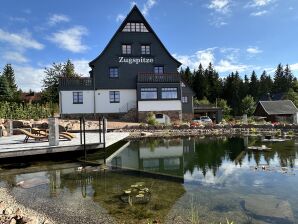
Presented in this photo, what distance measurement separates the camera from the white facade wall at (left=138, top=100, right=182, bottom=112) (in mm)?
28656

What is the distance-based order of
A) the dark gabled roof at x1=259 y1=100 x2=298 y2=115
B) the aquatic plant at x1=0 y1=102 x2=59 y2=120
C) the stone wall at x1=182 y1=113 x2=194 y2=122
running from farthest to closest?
1. the dark gabled roof at x1=259 y1=100 x2=298 y2=115
2. the stone wall at x1=182 y1=113 x2=194 y2=122
3. the aquatic plant at x1=0 y1=102 x2=59 y2=120

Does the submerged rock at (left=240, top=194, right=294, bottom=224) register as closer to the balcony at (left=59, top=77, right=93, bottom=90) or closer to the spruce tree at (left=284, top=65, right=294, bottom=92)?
the balcony at (left=59, top=77, right=93, bottom=90)

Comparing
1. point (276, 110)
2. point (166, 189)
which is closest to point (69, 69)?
point (276, 110)

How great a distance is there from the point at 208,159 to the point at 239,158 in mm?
1371

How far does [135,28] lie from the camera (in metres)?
30.6

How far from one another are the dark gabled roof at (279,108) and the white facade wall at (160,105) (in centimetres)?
2081

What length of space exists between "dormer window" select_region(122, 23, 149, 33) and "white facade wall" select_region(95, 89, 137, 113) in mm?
6351

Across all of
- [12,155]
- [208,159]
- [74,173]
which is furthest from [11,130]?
[208,159]

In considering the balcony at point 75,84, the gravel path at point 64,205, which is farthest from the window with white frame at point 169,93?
the gravel path at point 64,205

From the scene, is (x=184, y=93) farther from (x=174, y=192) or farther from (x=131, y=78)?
(x=174, y=192)

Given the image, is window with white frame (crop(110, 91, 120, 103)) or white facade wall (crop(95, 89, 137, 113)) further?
window with white frame (crop(110, 91, 120, 103))

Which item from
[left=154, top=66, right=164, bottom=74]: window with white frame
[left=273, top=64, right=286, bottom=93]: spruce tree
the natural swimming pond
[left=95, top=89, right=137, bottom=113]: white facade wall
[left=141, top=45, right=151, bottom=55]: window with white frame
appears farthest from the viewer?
[left=273, top=64, right=286, bottom=93]: spruce tree

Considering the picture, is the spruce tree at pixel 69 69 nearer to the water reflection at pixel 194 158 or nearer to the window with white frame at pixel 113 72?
the window with white frame at pixel 113 72

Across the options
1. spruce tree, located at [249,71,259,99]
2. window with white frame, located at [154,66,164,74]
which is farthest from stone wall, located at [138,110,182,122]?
spruce tree, located at [249,71,259,99]
